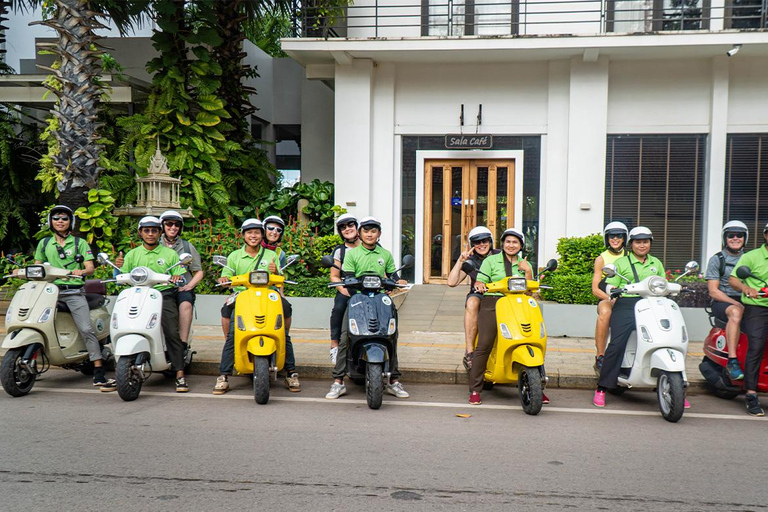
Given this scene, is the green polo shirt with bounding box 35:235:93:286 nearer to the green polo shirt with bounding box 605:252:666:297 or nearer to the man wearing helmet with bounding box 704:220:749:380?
the green polo shirt with bounding box 605:252:666:297

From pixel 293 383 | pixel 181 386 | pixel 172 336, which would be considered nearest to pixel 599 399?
pixel 293 383

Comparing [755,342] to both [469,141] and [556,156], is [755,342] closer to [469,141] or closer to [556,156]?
[556,156]

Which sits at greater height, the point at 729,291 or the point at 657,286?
the point at 657,286

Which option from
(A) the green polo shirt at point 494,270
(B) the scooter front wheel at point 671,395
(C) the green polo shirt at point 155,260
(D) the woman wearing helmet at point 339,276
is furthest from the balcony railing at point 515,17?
(B) the scooter front wheel at point 671,395

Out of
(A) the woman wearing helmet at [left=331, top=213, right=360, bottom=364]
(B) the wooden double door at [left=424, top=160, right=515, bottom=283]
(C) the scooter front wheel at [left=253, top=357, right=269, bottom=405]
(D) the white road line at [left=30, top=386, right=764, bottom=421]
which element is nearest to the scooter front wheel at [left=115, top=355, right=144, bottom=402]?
(D) the white road line at [left=30, top=386, right=764, bottom=421]

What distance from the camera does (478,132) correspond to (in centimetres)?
1398

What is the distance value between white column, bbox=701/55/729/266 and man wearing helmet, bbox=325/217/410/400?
8.69 meters

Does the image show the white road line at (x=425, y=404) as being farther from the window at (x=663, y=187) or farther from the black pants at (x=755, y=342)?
the window at (x=663, y=187)

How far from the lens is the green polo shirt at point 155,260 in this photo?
7.52 metres

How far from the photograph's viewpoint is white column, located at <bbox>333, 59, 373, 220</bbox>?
13.9 m

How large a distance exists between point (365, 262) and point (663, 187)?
873 cm

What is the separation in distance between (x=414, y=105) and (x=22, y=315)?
9166 mm

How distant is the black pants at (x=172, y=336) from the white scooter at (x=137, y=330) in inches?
4.7

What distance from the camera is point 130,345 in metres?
6.80
